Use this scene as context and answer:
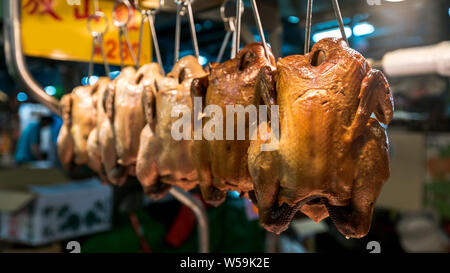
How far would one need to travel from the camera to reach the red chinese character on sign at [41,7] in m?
1.67

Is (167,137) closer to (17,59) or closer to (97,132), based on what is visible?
(97,132)

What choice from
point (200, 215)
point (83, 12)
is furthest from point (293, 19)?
point (200, 215)

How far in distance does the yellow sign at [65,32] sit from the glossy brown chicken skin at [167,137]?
918 millimetres

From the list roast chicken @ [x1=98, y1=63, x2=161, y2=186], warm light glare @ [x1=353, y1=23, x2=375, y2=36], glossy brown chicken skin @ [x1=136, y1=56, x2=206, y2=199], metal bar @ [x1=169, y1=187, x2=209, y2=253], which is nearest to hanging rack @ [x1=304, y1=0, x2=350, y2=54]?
glossy brown chicken skin @ [x1=136, y1=56, x2=206, y2=199]

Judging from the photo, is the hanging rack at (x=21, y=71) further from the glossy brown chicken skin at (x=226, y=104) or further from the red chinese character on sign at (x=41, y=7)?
the glossy brown chicken skin at (x=226, y=104)

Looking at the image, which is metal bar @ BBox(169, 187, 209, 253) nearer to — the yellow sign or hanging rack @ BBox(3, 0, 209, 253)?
hanging rack @ BBox(3, 0, 209, 253)

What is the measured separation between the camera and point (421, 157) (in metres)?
2.69

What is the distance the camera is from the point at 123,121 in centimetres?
107

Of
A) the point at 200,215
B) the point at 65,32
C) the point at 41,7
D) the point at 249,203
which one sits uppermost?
the point at 41,7

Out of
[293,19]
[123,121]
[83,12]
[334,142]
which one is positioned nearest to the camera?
[334,142]

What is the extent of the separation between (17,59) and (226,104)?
1.12 meters

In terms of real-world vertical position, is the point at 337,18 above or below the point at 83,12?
below

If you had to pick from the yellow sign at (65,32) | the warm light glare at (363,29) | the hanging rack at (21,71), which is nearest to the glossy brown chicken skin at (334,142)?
the hanging rack at (21,71)

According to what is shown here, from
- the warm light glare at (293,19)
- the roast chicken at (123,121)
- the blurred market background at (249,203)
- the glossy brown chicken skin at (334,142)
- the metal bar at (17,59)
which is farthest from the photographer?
the warm light glare at (293,19)
